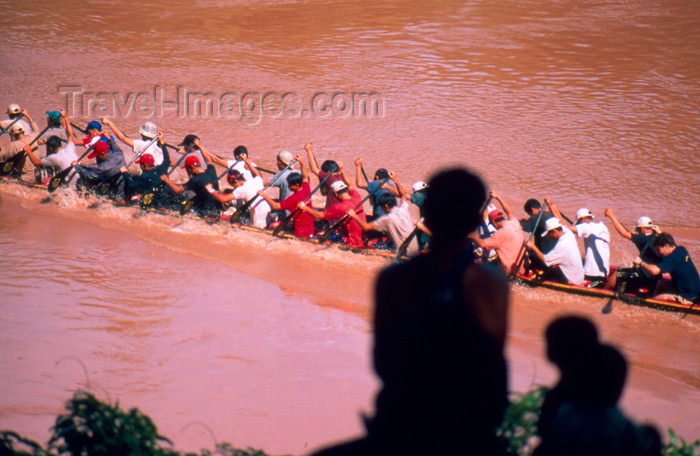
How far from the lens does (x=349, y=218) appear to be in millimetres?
7887

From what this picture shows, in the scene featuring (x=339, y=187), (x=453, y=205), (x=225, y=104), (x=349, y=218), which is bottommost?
(x=349, y=218)

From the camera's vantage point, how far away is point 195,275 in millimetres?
7797

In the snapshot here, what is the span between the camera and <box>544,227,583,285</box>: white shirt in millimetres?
6874

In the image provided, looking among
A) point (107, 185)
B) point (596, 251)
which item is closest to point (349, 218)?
point (596, 251)

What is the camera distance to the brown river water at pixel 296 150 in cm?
532

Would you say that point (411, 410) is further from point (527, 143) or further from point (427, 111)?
point (427, 111)

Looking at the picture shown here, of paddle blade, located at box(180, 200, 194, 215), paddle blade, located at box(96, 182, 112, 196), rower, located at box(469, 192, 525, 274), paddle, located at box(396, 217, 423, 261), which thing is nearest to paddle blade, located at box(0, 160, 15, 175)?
paddle blade, located at box(96, 182, 112, 196)

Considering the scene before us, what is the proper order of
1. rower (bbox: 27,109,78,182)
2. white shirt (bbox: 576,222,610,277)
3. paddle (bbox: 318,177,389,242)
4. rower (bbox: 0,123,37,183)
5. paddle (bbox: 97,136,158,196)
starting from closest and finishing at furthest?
1. white shirt (bbox: 576,222,610,277)
2. paddle (bbox: 318,177,389,242)
3. paddle (bbox: 97,136,158,196)
4. rower (bbox: 27,109,78,182)
5. rower (bbox: 0,123,37,183)

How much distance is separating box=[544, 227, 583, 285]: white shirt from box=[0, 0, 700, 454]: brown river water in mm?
267

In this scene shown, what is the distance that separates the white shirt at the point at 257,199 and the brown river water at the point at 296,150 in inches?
11.4

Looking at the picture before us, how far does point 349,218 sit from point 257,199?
1.50m

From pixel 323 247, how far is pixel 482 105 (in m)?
8.19

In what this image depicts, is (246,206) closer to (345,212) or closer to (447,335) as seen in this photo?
(345,212)

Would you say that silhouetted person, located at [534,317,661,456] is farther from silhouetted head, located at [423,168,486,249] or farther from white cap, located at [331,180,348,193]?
white cap, located at [331,180,348,193]
